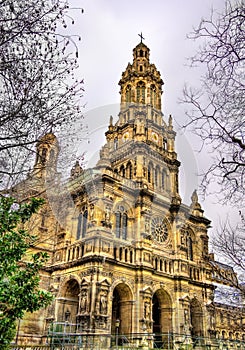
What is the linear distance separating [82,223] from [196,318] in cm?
1536

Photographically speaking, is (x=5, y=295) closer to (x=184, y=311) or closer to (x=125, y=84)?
(x=184, y=311)

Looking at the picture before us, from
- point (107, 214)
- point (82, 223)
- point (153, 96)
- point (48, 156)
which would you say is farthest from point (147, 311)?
point (153, 96)

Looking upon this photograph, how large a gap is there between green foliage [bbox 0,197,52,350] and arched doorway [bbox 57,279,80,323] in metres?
20.3

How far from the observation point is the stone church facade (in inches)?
1007

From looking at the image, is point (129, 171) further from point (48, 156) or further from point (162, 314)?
point (48, 156)

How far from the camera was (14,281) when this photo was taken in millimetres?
8055

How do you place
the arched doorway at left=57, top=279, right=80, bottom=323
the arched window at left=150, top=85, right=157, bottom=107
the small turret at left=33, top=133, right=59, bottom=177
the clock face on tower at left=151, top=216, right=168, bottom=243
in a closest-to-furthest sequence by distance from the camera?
1. the small turret at left=33, top=133, right=59, bottom=177
2. the arched doorway at left=57, top=279, right=80, bottom=323
3. the clock face on tower at left=151, top=216, right=168, bottom=243
4. the arched window at left=150, top=85, right=157, bottom=107

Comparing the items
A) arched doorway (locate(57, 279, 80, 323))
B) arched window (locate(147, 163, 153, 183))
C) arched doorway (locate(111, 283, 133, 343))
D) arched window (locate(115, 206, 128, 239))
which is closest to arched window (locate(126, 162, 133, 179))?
arched window (locate(147, 163, 153, 183))

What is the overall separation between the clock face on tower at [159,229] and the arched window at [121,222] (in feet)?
11.2

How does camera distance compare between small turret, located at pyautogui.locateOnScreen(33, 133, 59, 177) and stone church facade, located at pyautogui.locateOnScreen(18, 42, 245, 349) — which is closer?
small turret, located at pyautogui.locateOnScreen(33, 133, 59, 177)

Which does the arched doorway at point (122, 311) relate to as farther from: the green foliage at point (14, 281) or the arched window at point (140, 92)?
the arched window at point (140, 92)

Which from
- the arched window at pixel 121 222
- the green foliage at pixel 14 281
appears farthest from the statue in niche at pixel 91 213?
the green foliage at pixel 14 281

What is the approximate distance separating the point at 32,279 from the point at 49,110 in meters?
4.58

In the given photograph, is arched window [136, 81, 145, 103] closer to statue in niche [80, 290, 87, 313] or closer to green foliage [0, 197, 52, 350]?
statue in niche [80, 290, 87, 313]
